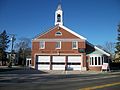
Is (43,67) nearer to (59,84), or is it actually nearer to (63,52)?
(63,52)

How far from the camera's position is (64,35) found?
45.0 meters

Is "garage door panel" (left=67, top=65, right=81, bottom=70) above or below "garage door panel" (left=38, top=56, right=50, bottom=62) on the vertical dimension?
below

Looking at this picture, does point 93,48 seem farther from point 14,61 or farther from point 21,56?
point 14,61

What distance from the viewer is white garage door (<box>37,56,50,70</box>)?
44.1 meters

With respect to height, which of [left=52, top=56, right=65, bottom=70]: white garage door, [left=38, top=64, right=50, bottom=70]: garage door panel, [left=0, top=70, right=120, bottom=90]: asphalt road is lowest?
[left=0, top=70, right=120, bottom=90]: asphalt road

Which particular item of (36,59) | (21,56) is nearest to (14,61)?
(21,56)

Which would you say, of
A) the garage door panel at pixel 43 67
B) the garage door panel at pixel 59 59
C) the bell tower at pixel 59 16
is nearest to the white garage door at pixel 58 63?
the garage door panel at pixel 59 59

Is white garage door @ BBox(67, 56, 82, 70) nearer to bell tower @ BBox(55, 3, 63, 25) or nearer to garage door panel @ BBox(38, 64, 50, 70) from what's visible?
garage door panel @ BBox(38, 64, 50, 70)

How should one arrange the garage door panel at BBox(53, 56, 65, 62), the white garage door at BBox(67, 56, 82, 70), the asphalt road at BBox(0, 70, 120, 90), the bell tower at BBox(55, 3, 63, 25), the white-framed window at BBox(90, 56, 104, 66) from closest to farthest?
the asphalt road at BBox(0, 70, 120, 90) → the white-framed window at BBox(90, 56, 104, 66) → the white garage door at BBox(67, 56, 82, 70) → the garage door panel at BBox(53, 56, 65, 62) → the bell tower at BBox(55, 3, 63, 25)

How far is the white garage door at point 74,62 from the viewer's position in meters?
44.0

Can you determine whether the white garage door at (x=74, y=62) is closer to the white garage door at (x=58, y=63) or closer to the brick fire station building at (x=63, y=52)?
the brick fire station building at (x=63, y=52)

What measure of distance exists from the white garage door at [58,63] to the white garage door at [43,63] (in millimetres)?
1120

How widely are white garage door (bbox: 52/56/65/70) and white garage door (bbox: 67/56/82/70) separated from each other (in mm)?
1125

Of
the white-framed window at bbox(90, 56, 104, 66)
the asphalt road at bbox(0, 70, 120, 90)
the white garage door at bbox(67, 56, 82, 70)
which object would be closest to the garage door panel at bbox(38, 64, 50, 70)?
the white garage door at bbox(67, 56, 82, 70)
